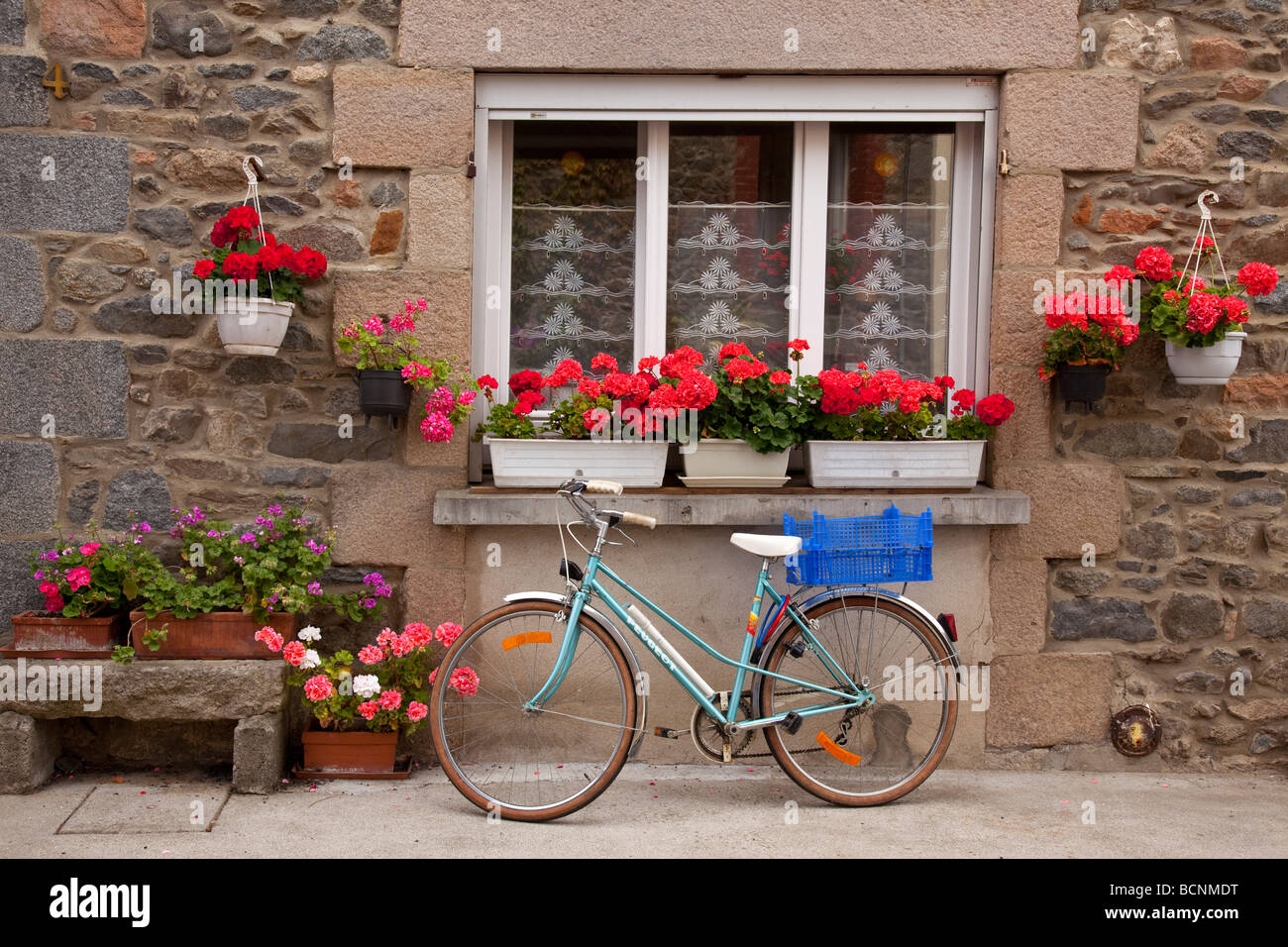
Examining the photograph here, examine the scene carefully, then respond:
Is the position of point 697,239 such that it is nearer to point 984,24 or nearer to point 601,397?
point 601,397

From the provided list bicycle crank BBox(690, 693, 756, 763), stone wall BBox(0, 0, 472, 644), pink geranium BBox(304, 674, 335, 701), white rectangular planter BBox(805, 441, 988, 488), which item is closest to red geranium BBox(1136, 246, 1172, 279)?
white rectangular planter BBox(805, 441, 988, 488)

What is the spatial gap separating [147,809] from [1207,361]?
407 centimetres

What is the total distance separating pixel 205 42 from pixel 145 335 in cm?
111

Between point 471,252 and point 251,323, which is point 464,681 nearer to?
point 251,323

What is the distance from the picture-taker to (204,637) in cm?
438

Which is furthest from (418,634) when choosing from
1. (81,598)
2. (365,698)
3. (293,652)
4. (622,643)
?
(81,598)

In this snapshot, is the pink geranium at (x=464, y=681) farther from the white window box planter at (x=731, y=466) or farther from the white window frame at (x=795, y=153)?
the white window box planter at (x=731, y=466)

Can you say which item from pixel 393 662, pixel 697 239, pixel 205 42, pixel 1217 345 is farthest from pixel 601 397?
pixel 1217 345

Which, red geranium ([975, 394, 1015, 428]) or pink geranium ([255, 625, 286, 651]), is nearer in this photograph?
pink geranium ([255, 625, 286, 651])

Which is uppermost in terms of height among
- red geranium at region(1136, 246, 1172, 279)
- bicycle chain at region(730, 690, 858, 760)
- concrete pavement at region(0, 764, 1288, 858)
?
red geranium at region(1136, 246, 1172, 279)

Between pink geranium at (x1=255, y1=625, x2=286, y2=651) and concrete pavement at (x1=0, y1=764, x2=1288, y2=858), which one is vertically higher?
pink geranium at (x1=255, y1=625, x2=286, y2=651)

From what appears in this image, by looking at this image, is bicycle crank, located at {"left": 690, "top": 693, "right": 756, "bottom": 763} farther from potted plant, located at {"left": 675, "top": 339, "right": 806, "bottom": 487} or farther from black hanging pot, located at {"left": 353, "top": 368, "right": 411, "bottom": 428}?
black hanging pot, located at {"left": 353, "top": 368, "right": 411, "bottom": 428}

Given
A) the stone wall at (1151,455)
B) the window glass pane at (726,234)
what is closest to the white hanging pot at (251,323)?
the window glass pane at (726,234)

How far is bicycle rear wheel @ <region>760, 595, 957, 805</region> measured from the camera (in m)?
4.33
